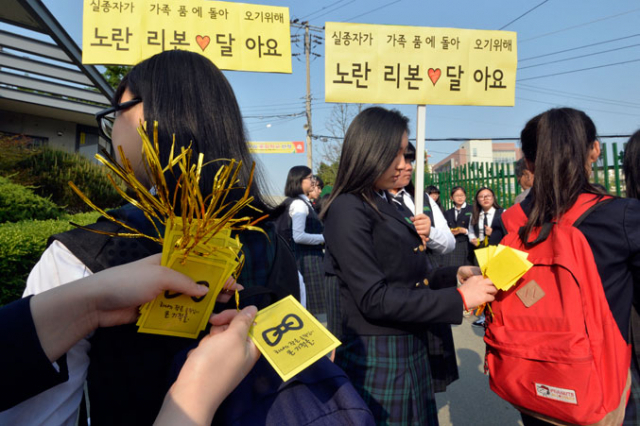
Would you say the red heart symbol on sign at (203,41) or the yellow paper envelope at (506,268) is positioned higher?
the red heart symbol on sign at (203,41)

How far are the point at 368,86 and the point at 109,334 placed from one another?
97.7 inches

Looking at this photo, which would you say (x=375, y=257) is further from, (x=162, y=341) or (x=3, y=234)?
(x=3, y=234)

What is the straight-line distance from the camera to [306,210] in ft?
15.0

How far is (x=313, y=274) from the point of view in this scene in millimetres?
4629

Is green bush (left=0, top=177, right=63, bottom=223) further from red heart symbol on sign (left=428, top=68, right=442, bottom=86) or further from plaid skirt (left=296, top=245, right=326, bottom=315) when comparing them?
red heart symbol on sign (left=428, top=68, right=442, bottom=86)

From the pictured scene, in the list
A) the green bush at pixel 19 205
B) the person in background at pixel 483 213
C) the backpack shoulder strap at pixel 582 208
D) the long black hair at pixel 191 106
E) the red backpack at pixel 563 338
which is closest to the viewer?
the long black hair at pixel 191 106

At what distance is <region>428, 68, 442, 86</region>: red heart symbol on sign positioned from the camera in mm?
2783

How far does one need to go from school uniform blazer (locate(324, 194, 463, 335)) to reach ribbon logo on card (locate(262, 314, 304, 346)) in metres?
0.76

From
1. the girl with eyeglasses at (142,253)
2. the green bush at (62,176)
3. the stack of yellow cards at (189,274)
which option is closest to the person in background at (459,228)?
the girl with eyeglasses at (142,253)

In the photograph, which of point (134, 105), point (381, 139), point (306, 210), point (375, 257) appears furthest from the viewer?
point (306, 210)

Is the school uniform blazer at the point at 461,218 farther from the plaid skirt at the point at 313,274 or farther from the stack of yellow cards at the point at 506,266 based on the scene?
the stack of yellow cards at the point at 506,266

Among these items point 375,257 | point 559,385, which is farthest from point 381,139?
point 559,385

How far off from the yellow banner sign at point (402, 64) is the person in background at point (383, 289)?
108 cm

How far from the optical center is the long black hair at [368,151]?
172cm
